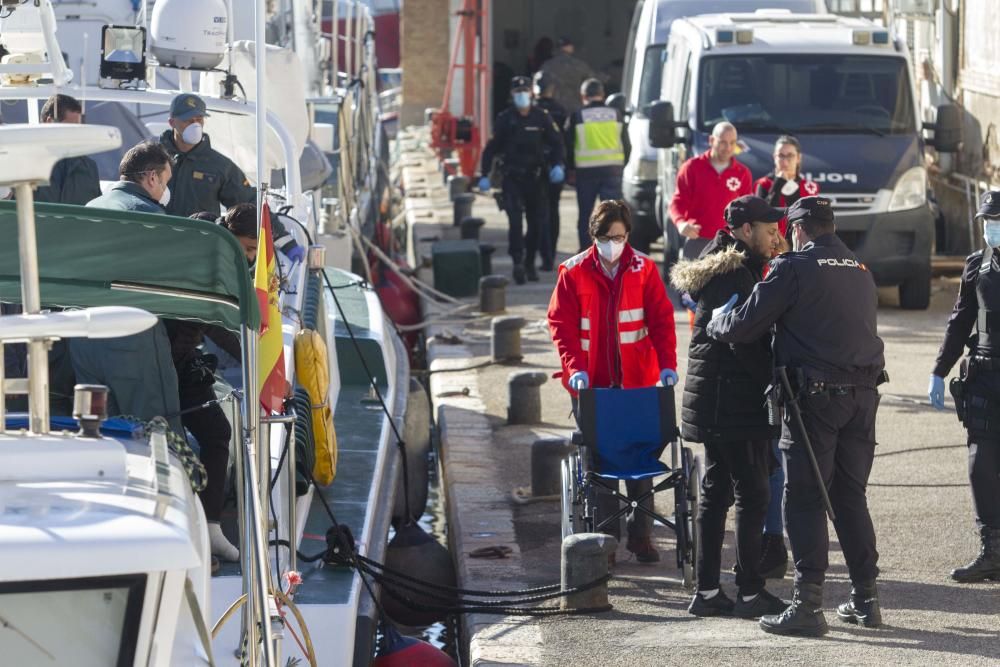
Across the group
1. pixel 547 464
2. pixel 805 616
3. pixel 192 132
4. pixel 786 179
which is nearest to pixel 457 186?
pixel 786 179

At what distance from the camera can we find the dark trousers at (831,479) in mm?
7168

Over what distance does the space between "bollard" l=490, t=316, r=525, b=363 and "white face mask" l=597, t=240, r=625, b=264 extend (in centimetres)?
538

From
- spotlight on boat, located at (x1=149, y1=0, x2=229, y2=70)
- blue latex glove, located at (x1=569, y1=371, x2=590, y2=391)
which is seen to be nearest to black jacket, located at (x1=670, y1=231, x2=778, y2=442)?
blue latex glove, located at (x1=569, y1=371, x2=590, y2=391)

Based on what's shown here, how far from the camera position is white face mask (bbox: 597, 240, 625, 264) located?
26.8 ft

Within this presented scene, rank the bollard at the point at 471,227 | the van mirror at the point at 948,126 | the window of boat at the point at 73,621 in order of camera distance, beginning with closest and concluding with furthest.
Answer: the window of boat at the point at 73,621 → the van mirror at the point at 948,126 → the bollard at the point at 471,227

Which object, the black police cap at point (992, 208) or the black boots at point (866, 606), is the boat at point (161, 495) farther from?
the black police cap at point (992, 208)

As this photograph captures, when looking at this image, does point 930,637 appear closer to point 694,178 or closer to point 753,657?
point 753,657

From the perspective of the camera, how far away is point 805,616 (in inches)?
285

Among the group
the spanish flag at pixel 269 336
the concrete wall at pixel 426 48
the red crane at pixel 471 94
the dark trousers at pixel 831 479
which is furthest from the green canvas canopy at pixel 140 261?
the concrete wall at pixel 426 48

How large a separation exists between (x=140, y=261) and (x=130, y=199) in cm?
193

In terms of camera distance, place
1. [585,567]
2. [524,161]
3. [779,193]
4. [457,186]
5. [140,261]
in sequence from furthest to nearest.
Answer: [457,186]
[524,161]
[779,193]
[585,567]
[140,261]

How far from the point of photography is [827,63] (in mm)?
15492

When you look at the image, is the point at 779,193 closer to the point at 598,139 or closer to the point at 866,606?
the point at 866,606

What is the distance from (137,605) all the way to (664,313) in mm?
4493
